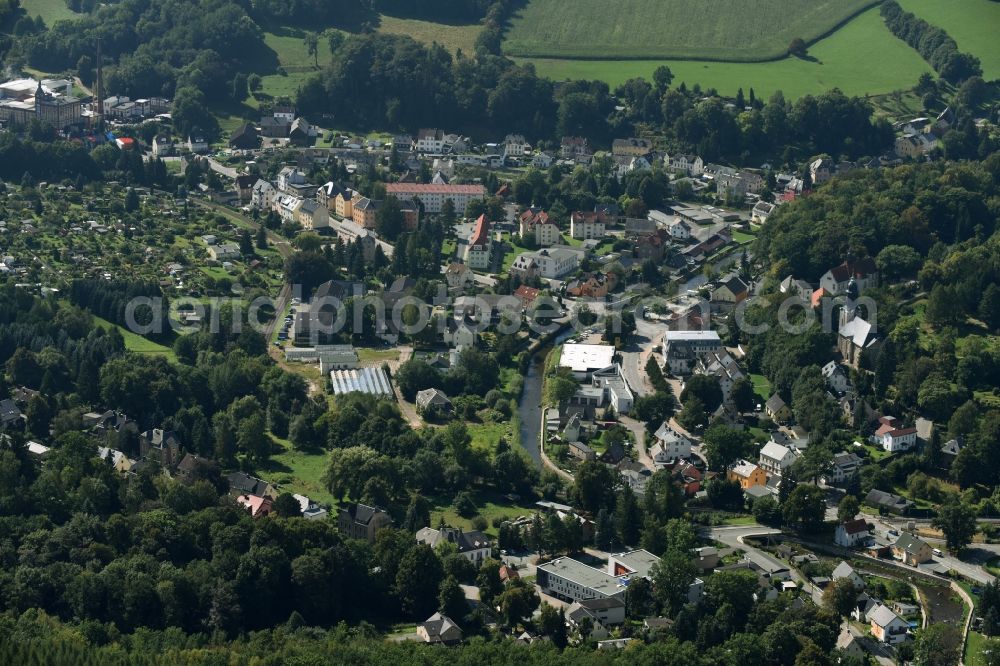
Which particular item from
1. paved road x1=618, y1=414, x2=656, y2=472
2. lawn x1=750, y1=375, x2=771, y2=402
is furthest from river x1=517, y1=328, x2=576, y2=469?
lawn x1=750, y1=375, x2=771, y2=402

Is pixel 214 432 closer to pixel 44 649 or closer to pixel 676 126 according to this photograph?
pixel 44 649

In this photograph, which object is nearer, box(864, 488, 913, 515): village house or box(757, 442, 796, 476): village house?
box(864, 488, 913, 515): village house

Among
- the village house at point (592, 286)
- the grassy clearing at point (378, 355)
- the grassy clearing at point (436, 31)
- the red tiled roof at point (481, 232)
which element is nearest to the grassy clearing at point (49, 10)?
the grassy clearing at point (436, 31)

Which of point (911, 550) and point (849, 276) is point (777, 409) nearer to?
point (911, 550)

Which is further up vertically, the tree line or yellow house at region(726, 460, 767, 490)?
the tree line

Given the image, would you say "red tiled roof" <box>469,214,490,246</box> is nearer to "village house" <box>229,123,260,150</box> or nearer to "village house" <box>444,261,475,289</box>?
"village house" <box>444,261,475,289</box>

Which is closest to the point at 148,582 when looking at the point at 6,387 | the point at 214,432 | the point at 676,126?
the point at 214,432
